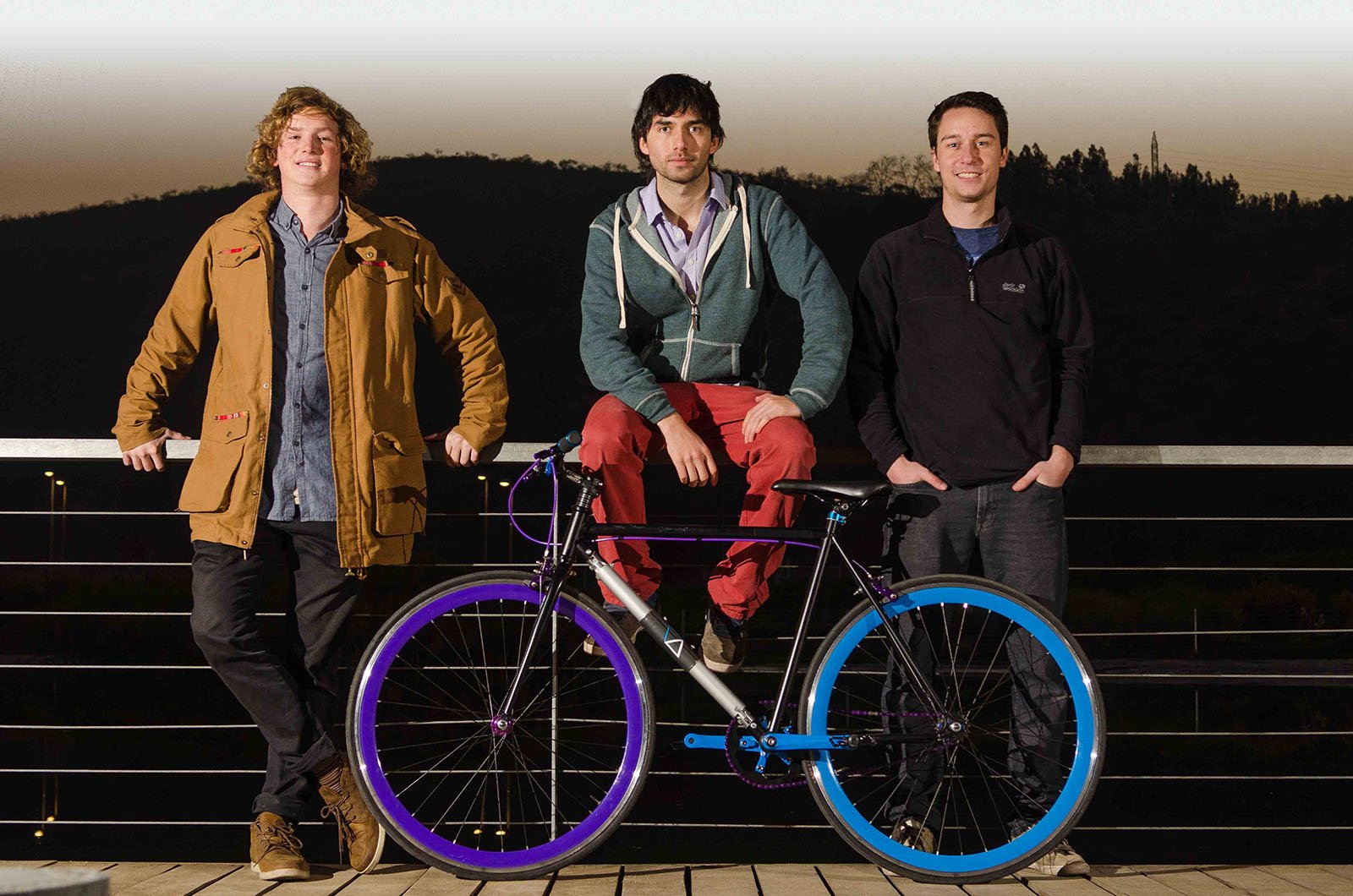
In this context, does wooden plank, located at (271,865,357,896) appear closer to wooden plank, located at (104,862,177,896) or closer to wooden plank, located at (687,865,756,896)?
wooden plank, located at (104,862,177,896)

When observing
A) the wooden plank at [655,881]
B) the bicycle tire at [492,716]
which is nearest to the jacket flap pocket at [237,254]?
the bicycle tire at [492,716]

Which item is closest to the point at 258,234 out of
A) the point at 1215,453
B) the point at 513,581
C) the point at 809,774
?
the point at 513,581

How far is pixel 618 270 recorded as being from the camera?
2961mm

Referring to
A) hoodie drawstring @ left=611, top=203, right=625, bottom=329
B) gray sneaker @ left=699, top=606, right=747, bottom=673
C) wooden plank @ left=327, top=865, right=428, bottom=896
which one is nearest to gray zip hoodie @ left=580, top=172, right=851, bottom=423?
hoodie drawstring @ left=611, top=203, right=625, bottom=329

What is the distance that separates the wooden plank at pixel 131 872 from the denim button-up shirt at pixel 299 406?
77 centimetres

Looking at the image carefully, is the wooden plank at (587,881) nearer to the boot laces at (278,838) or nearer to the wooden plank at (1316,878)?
the boot laces at (278,838)

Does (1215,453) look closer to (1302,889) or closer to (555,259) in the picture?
(1302,889)

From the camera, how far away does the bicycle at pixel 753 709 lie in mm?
2736

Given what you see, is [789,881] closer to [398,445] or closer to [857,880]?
[857,880]

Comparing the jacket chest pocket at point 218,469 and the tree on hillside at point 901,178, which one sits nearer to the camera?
the jacket chest pocket at point 218,469

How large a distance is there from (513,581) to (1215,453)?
171cm

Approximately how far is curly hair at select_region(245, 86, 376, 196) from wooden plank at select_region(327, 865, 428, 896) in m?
1.46

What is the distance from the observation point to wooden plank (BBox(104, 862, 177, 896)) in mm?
2740

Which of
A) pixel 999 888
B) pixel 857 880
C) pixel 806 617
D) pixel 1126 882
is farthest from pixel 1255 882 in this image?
pixel 806 617
